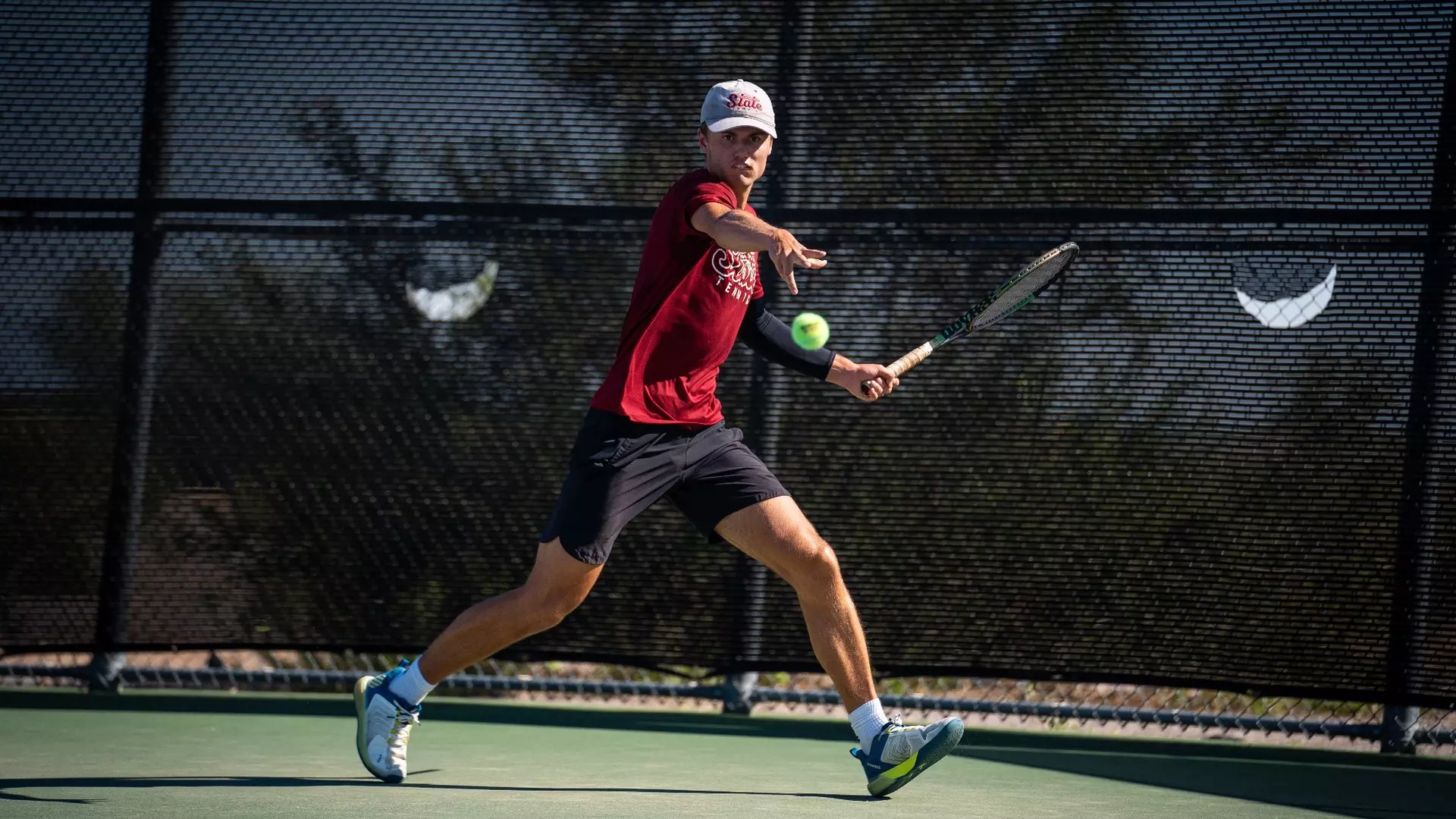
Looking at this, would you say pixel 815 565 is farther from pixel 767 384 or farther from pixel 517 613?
pixel 767 384

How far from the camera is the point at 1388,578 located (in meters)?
4.61

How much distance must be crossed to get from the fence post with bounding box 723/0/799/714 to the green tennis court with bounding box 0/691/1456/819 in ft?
1.04

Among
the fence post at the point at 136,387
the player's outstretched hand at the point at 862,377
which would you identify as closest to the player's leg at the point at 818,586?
the player's outstretched hand at the point at 862,377

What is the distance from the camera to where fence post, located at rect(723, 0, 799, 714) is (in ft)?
16.6

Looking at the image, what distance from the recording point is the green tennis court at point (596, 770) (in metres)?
3.45

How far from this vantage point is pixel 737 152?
139 inches

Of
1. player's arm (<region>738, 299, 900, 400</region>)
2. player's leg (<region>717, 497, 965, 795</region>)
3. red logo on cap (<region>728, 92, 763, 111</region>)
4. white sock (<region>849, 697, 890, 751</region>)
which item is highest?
red logo on cap (<region>728, 92, 763, 111</region>)

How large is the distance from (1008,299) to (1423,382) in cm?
143

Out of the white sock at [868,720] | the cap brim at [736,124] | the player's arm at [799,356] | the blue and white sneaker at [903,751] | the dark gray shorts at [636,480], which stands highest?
the cap brim at [736,124]

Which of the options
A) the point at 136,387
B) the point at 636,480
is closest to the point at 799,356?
the point at 636,480

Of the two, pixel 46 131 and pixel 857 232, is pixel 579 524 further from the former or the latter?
pixel 46 131

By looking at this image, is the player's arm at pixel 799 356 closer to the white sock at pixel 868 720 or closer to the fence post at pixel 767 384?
the white sock at pixel 868 720

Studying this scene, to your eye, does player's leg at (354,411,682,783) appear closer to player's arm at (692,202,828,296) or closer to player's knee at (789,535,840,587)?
player's knee at (789,535,840,587)

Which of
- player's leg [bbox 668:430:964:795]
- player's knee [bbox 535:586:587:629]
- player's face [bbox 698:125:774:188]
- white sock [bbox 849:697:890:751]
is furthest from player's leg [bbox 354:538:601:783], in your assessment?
player's face [bbox 698:125:774:188]
